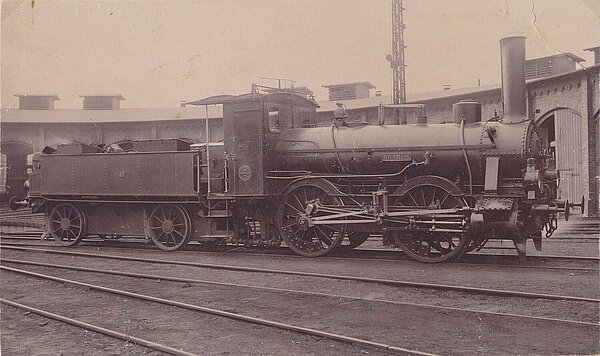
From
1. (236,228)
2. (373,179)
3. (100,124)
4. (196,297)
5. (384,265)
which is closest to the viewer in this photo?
(196,297)

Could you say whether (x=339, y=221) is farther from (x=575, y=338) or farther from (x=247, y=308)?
(x=575, y=338)

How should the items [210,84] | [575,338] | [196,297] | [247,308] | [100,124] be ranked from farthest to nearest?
[100,124] < [210,84] < [196,297] < [247,308] < [575,338]

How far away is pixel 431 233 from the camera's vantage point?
9266 millimetres

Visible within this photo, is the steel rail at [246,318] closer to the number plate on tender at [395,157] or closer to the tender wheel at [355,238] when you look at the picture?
the number plate on tender at [395,157]

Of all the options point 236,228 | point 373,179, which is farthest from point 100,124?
point 373,179

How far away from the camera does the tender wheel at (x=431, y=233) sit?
905 cm

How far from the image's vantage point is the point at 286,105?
11258 mm

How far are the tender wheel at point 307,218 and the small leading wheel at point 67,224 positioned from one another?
5.11m

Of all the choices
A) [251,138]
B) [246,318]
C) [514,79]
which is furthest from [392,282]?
[251,138]

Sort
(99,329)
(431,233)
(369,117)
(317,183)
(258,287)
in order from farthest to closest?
1. (369,117)
2. (317,183)
3. (431,233)
4. (258,287)
5. (99,329)

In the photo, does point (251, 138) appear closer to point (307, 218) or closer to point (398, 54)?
point (307, 218)

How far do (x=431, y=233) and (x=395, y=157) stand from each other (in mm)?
1414

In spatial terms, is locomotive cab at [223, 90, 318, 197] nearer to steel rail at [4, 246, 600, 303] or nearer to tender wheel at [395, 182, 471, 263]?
steel rail at [4, 246, 600, 303]

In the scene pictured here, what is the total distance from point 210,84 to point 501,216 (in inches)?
296
